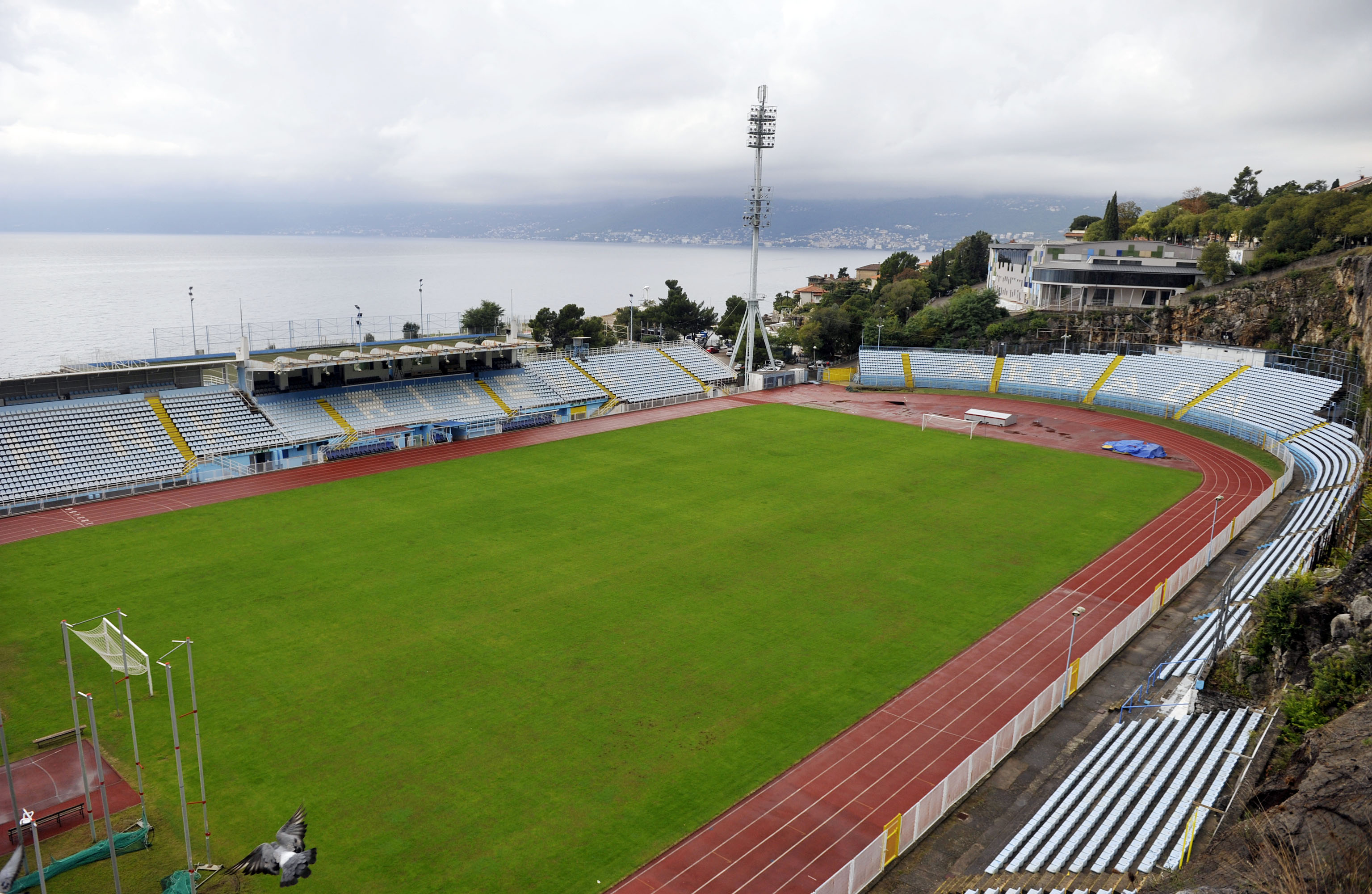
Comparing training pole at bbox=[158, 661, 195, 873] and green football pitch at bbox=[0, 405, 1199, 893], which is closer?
training pole at bbox=[158, 661, 195, 873]

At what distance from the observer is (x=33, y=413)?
3791cm

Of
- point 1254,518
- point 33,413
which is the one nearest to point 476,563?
point 33,413

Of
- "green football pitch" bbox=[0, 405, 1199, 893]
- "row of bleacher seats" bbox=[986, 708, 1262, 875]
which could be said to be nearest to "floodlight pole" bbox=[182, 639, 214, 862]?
"green football pitch" bbox=[0, 405, 1199, 893]

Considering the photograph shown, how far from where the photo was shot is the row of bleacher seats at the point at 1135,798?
13594mm

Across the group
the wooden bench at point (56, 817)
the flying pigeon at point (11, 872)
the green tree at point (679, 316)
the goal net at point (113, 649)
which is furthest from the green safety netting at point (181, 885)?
the green tree at point (679, 316)

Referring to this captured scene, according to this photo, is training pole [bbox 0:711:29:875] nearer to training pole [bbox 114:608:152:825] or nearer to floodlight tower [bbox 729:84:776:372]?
training pole [bbox 114:608:152:825]

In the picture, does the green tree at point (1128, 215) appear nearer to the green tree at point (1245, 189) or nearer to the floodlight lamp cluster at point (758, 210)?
the green tree at point (1245, 189)

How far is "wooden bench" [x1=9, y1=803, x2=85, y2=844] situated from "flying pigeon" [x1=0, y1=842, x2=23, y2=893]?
209cm

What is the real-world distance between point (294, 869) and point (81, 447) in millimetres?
31526

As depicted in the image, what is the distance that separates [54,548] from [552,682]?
67.7 feet

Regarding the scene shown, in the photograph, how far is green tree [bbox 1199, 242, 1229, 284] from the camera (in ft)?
228

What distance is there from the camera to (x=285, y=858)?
45.8ft

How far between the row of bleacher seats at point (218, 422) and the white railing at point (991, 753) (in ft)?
116

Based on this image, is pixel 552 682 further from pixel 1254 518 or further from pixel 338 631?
pixel 1254 518
